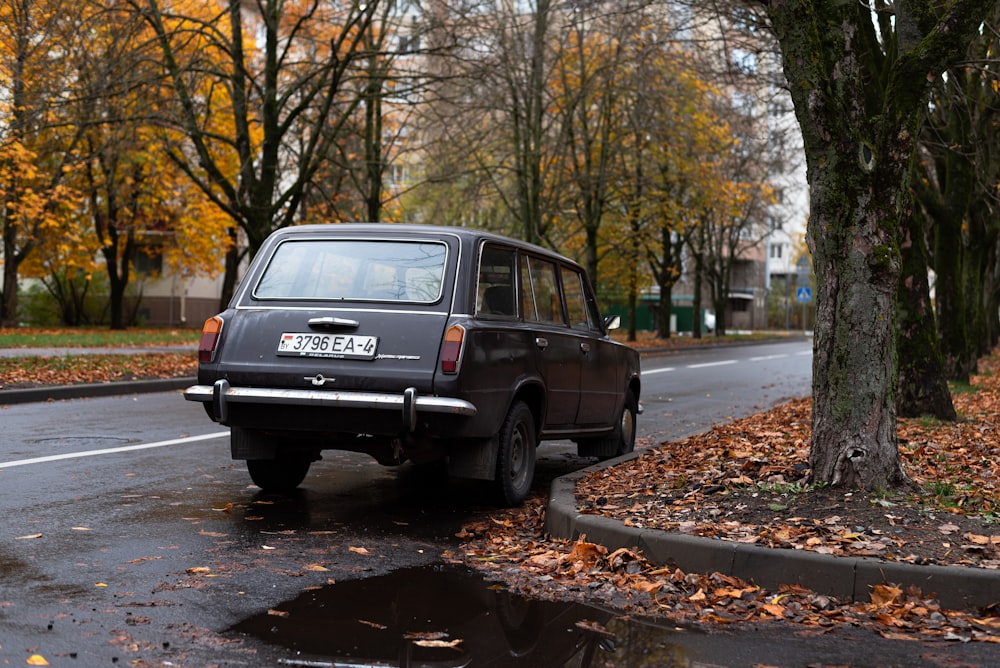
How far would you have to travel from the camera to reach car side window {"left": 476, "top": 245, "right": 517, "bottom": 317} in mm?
7312

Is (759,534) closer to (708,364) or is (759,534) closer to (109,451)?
(109,451)

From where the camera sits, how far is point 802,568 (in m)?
5.43

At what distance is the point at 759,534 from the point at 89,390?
11564 millimetres

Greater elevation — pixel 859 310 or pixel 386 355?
pixel 859 310

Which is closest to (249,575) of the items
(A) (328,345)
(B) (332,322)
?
(A) (328,345)

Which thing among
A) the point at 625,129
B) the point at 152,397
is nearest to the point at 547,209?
the point at 625,129

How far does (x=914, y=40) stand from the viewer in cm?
930

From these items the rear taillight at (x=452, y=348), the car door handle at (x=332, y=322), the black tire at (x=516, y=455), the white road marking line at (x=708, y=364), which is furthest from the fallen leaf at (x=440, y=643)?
the white road marking line at (x=708, y=364)

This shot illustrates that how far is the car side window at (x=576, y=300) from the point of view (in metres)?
8.92

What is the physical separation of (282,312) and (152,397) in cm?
902

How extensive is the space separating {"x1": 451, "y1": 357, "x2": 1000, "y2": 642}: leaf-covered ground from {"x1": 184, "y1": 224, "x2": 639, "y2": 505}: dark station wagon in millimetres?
640

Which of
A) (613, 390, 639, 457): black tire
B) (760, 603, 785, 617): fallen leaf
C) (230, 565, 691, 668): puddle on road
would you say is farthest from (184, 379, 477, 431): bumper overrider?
(613, 390, 639, 457): black tire

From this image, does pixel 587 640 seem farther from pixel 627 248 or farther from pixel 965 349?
pixel 627 248

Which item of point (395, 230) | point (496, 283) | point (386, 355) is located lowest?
point (386, 355)
